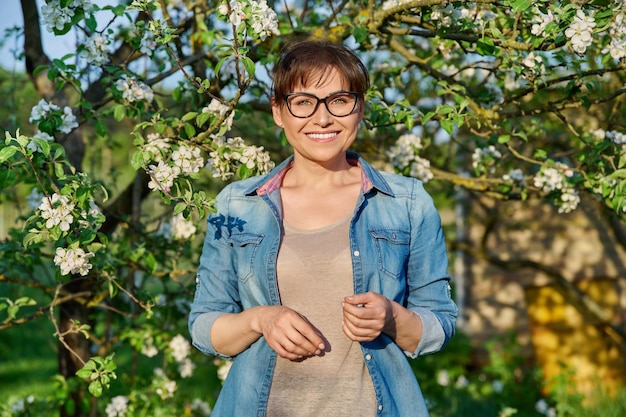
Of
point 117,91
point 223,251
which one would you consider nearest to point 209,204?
point 223,251

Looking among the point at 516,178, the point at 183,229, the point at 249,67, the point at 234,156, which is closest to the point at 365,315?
the point at 249,67

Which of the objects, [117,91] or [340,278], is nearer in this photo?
[340,278]

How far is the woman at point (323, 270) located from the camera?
2195 mm

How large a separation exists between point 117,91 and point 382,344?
1.71 metres

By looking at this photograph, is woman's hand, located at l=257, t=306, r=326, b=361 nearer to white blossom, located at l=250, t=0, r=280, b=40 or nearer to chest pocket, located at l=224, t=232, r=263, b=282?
chest pocket, located at l=224, t=232, r=263, b=282

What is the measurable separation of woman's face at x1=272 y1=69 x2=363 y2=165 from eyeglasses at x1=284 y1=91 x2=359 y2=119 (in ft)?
0.03

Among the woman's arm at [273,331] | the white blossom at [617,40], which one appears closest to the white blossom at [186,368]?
the woman's arm at [273,331]

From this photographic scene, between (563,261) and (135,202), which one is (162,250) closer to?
(135,202)

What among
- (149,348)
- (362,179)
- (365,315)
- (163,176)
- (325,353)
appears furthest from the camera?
(149,348)

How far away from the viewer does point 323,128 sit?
229 cm

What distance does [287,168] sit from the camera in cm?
255

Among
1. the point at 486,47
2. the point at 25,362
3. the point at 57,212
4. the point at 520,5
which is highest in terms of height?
the point at 486,47

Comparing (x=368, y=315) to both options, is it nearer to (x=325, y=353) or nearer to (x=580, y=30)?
(x=325, y=353)

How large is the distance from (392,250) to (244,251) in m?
0.42
